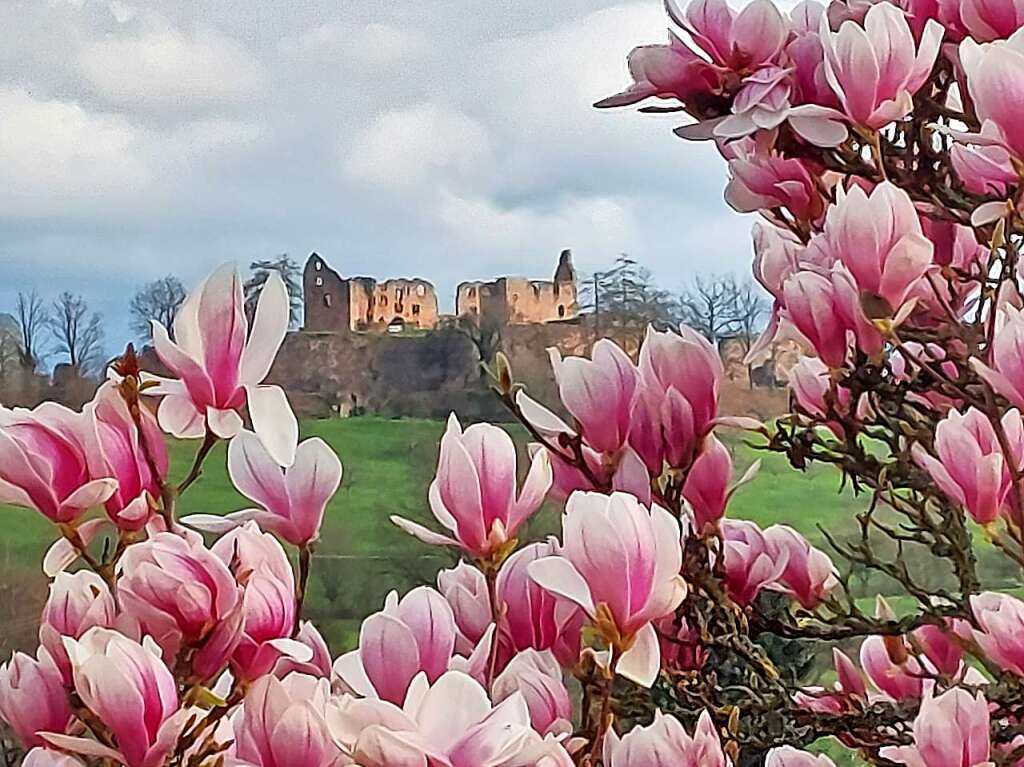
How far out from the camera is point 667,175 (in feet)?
4.75

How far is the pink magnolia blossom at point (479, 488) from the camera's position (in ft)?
1.33

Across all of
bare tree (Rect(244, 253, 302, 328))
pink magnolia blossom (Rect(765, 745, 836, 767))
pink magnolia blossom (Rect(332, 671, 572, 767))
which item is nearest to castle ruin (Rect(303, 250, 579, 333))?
bare tree (Rect(244, 253, 302, 328))

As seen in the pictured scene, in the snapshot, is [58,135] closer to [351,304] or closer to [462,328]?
[351,304]

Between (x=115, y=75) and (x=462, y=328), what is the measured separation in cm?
42

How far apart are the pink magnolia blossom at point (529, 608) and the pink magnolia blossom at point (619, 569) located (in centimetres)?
7

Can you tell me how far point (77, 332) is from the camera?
1283 mm

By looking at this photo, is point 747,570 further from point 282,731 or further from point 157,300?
point 157,300

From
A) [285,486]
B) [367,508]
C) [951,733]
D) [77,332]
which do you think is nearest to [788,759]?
[951,733]

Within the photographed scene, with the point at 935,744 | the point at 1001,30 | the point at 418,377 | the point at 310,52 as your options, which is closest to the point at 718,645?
the point at 935,744

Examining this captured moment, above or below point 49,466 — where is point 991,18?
above

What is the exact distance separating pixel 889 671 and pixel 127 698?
337 millimetres

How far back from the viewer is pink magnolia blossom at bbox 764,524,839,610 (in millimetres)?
541

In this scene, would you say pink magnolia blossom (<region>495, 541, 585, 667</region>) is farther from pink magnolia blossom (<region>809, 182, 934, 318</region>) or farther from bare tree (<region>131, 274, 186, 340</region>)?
bare tree (<region>131, 274, 186, 340</region>)

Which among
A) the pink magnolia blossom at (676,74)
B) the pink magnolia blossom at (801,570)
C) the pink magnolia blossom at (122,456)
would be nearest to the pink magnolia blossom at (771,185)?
the pink magnolia blossom at (676,74)
